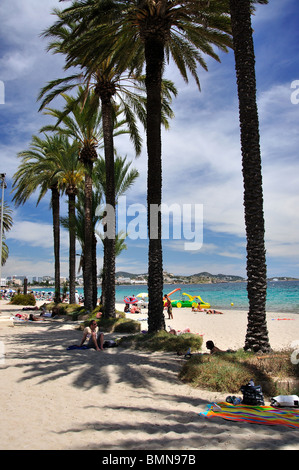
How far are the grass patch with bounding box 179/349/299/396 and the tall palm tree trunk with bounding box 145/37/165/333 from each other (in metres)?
3.95

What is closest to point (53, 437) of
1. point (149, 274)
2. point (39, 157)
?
point (149, 274)

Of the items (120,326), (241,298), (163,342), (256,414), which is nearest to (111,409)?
(256,414)

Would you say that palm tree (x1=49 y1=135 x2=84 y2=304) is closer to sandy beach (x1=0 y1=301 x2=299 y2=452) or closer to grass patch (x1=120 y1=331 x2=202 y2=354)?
grass patch (x1=120 y1=331 x2=202 y2=354)

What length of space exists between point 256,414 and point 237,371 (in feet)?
5.25

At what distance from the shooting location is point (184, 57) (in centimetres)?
1381

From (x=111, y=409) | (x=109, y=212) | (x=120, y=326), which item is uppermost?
(x=109, y=212)

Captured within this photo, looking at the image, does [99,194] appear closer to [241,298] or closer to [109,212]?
[109,212]

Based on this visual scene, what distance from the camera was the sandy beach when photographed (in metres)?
3.80

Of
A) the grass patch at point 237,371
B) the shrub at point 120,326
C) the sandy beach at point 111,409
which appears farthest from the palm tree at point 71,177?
the grass patch at point 237,371

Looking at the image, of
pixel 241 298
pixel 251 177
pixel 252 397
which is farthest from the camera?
pixel 241 298

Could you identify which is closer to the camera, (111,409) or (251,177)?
(111,409)

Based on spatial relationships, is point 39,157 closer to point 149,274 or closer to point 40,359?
point 149,274

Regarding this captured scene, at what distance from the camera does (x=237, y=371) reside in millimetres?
6312
